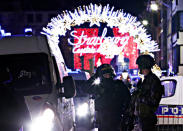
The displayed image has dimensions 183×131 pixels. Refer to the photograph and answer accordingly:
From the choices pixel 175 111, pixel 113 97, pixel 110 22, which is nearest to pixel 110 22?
pixel 110 22

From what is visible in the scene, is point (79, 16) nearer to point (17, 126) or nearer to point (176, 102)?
point (176, 102)

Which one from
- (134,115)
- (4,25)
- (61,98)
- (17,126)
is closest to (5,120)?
(17,126)

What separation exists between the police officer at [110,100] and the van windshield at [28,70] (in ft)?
5.94

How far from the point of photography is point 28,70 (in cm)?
568

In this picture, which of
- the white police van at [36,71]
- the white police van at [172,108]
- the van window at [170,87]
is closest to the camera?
the white police van at [36,71]

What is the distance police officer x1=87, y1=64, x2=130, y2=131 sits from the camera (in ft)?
23.6

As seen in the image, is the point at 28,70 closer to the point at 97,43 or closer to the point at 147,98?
the point at 147,98

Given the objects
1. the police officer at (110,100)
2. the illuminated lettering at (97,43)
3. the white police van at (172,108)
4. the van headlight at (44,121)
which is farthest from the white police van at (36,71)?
the illuminated lettering at (97,43)

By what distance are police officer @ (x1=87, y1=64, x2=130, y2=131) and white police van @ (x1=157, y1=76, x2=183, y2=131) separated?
6.21 ft

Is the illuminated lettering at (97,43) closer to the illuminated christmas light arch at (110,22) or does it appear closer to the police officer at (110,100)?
the illuminated christmas light arch at (110,22)

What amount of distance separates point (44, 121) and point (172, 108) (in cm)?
461

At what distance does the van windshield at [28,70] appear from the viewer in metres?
5.52

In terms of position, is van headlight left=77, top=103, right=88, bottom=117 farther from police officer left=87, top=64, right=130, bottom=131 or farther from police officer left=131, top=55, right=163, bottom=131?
police officer left=131, top=55, right=163, bottom=131

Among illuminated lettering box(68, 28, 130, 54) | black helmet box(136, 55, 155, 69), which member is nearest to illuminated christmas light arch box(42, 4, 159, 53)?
illuminated lettering box(68, 28, 130, 54)
